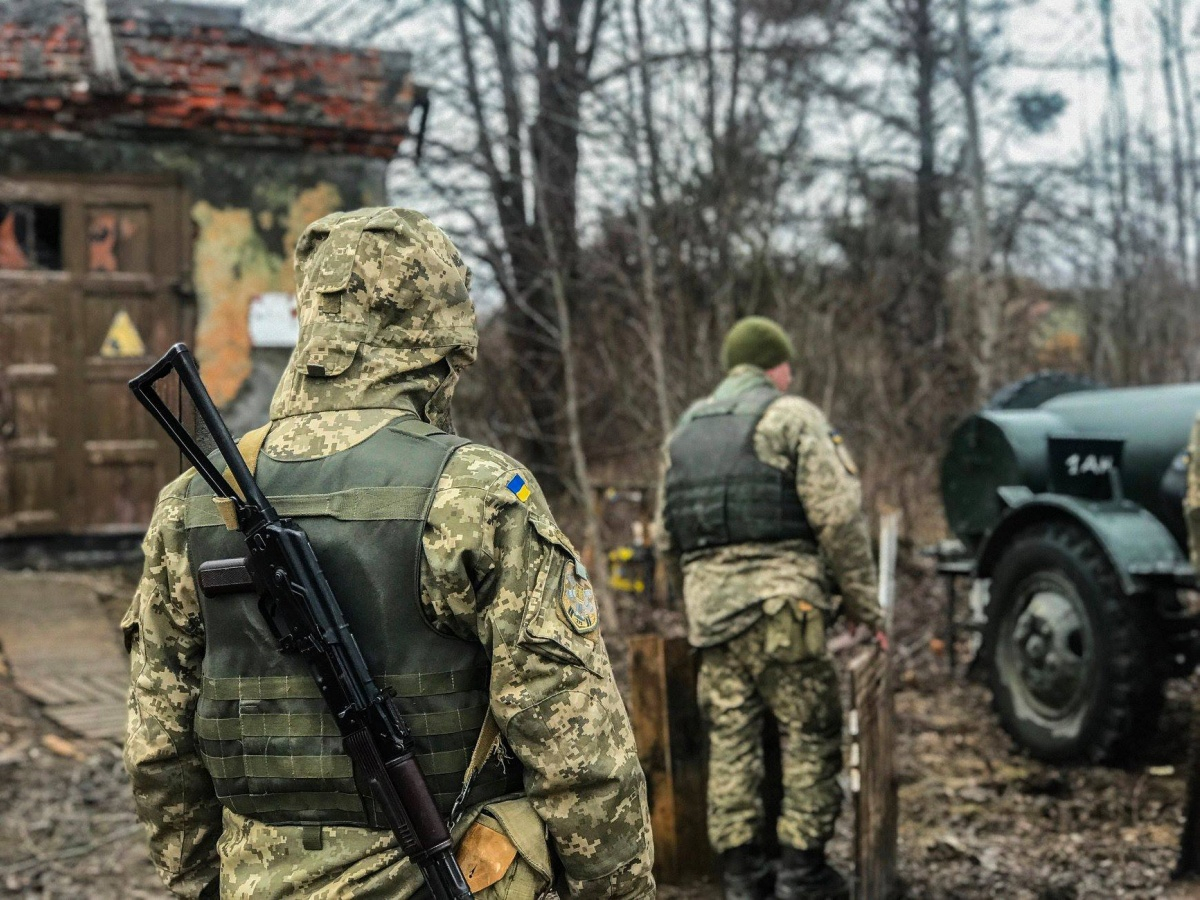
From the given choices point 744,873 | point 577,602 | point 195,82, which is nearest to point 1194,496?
point 744,873

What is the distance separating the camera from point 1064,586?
5.79 metres

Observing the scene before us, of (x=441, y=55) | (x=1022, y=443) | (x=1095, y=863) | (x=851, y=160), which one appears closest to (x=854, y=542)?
(x=1095, y=863)

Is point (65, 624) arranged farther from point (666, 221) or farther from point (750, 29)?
point (750, 29)

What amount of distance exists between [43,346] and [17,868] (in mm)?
4044

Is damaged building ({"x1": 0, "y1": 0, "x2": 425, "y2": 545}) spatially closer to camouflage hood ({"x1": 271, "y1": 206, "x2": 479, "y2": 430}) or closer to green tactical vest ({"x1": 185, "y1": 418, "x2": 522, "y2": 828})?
camouflage hood ({"x1": 271, "y1": 206, "x2": 479, "y2": 430})

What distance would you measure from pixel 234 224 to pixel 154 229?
1.68ft

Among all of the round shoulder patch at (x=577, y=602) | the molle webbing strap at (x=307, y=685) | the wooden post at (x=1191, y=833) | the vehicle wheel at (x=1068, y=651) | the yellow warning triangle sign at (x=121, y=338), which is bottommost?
the wooden post at (x=1191, y=833)

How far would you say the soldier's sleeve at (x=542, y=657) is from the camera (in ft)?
6.61

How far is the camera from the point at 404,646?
206 cm

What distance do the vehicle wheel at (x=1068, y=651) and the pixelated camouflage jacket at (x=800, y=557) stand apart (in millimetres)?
1506

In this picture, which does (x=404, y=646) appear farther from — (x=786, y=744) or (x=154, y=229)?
(x=154, y=229)

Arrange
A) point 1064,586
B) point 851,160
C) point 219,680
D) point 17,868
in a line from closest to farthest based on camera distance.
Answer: point 219,680 → point 17,868 → point 1064,586 → point 851,160

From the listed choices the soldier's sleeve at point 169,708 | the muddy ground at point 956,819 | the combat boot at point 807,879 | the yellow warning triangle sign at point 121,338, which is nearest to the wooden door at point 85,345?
the yellow warning triangle sign at point 121,338

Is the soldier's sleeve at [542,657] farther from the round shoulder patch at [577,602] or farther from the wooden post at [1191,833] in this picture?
the wooden post at [1191,833]
